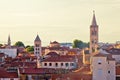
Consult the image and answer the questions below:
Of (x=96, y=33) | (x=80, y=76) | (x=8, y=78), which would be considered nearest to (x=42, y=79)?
(x=8, y=78)

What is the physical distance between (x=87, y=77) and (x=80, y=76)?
116 centimetres

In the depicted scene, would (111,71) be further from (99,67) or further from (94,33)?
(94,33)

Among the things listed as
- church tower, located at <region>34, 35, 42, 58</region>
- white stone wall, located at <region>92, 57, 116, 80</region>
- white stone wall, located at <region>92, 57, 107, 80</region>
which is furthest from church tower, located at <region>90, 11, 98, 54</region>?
white stone wall, located at <region>92, 57, 107, 80</region>

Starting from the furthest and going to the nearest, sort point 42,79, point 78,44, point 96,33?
point 78,44 < point 96,33 < point 42,79

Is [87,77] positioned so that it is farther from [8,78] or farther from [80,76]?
[8,78]

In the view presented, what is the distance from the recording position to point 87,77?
162ft

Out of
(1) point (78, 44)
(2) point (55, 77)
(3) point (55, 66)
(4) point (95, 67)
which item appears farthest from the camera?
(1) point (78, 44)

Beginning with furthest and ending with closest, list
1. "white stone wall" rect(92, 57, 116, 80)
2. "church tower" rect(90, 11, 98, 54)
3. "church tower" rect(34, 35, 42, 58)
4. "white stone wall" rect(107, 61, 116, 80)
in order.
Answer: "church tower" rect(34, 35, 42, 58)
"church tower" rect(90, 11, 98, 54)
"white stone wall" rect(107, 61, 116, 80)
"white stone wall" rect(92, 57, 116, 80)

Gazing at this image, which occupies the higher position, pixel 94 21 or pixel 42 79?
pixel 94 21

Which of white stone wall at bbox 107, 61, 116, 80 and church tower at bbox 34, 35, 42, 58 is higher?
church tower at bbox 34, 35, 42, 58

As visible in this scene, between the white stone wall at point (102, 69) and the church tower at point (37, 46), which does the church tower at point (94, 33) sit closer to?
the church tower at point (37, 46)

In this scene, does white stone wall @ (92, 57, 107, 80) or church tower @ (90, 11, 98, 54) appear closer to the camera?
white stone wall @ (92, 57, 107, 80)

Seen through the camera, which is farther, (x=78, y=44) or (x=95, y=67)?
(x=78, y=44)

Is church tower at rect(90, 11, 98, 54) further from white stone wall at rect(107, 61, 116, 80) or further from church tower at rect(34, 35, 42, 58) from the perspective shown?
white stone wall at rect(107, 61, 116, 80)
